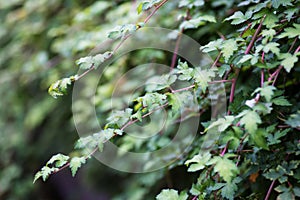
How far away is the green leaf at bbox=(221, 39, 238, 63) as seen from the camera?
939mm

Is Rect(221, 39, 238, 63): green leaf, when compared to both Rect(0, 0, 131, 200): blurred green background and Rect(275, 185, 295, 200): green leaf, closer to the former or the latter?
Rect(275, 185, 295, 200): green leaf

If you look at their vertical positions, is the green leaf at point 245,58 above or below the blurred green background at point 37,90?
above

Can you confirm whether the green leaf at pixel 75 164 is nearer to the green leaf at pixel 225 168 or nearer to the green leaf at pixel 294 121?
the green leaf at pixel 225 168

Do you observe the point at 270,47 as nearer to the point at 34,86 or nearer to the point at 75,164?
the point at 75,164

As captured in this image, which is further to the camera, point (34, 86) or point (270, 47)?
point (34, 86)

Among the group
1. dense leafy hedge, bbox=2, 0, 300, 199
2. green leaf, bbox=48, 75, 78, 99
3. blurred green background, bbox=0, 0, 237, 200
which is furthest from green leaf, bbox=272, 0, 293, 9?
blurred green background, bbox=0, 0, 237, 200

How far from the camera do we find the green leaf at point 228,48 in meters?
0.94

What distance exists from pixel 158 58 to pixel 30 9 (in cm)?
122

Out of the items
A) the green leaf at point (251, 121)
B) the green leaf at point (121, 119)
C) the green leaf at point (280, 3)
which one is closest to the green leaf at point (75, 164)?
the green leaf at point (121, 119)

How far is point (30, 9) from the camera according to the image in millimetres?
2588

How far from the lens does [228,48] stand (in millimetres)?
946

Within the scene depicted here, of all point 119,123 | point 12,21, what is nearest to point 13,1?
point 12,21

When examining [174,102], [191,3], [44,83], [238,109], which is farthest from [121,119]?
[44,83]

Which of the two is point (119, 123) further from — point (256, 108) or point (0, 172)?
point (0, 172)
